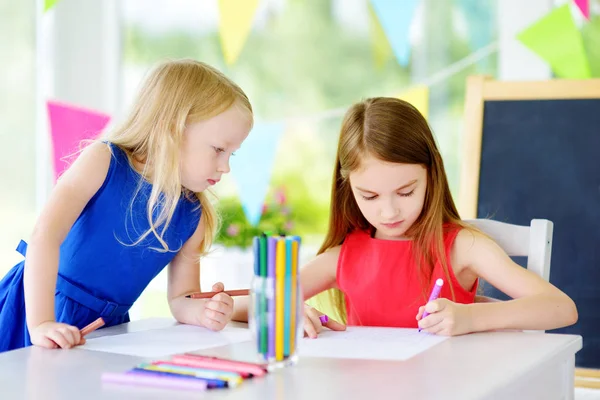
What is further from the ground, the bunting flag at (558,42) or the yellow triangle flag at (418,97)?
the bunting flag at (558,42)

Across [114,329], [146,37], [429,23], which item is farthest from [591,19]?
[114,329]

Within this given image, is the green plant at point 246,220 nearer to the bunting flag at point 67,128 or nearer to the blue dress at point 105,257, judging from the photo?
the bunting flag at point 67,128

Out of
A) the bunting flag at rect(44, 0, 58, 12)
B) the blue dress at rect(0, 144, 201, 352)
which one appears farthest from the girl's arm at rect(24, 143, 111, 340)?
the bunting flag at rect(44, 0, 58, 12)

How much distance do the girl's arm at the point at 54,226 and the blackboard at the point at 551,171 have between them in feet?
3.48

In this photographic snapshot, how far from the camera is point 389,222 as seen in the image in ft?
4.92

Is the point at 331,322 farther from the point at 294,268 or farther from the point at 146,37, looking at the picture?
the point at 146,37

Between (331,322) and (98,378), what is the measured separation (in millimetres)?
451

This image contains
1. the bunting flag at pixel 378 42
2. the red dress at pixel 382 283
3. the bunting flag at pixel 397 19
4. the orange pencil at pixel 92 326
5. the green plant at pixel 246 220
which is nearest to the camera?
the orange pencil at pixel 92 326

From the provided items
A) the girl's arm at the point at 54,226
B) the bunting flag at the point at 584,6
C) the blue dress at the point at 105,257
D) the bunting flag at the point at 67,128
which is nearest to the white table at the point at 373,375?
the girl's arm at the point at 54,226

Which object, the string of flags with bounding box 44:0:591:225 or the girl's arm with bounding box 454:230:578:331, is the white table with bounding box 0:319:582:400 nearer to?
the girl's arm with bounding box 454:230:578:331

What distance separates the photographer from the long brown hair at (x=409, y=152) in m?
1.51

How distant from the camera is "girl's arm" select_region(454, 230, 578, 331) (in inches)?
50.5

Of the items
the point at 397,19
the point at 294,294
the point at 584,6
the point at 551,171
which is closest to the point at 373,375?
the point at 294,294

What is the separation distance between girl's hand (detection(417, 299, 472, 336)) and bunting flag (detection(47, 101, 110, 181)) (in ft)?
5.35
